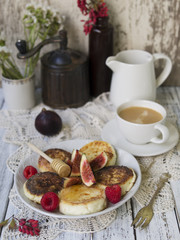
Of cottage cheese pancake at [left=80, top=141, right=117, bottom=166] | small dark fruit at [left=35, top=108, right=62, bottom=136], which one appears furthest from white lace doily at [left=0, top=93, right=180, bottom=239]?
cottage cheese pancake at [left=80, top=141, right=117, bottom=166]

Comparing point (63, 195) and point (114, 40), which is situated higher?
point (114, 40)

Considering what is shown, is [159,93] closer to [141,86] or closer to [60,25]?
[141,86]

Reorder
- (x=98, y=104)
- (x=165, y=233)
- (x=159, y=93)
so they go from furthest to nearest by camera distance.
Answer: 1. (x=159, y=93)
2. (x=98, y=104)
3. (x=165, y=233)

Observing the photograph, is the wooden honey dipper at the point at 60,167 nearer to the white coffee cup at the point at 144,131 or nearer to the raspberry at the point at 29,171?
the raspberry at the point at 29,171

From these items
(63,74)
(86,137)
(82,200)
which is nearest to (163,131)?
(86,137)

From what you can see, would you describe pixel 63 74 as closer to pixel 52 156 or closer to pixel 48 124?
pixel 48 124

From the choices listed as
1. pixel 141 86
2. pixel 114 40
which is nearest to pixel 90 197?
pixel 141 86
